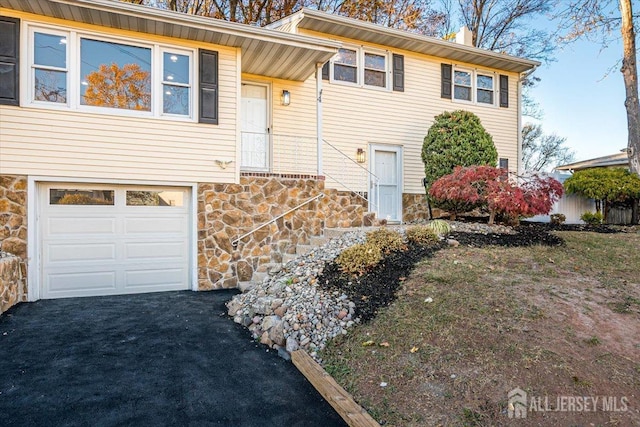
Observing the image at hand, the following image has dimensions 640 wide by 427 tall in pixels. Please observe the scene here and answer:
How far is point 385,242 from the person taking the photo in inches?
222

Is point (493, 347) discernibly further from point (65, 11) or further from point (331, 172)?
point (65, 11)

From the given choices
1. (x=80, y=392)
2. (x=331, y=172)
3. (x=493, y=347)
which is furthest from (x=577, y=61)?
(x=80, y=392)

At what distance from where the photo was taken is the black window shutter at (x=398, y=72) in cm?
966

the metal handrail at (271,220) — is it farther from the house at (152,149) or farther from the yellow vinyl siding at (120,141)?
the yellow vinyl siding at (120,141)

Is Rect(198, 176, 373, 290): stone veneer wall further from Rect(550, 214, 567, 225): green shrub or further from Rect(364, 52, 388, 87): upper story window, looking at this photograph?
Rect(550, 214, 567, 225): green shrub

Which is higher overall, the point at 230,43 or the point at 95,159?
the point at 230,43

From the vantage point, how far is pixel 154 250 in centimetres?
670

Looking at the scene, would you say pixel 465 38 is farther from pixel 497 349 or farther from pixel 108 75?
pixel 497 349

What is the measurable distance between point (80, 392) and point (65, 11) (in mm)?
5457

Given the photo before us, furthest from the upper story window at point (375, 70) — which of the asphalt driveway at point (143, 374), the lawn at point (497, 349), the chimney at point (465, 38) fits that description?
the asphalt driveway at point (143, 374)

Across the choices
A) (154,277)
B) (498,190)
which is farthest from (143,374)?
(498,190)

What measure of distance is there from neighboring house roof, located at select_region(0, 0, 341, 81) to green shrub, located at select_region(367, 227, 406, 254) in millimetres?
3634

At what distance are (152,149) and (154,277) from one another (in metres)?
2.16

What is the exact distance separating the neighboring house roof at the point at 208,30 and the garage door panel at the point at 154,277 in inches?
156
